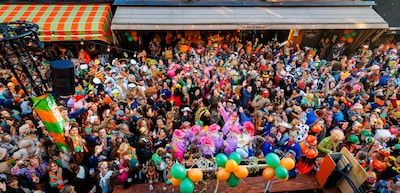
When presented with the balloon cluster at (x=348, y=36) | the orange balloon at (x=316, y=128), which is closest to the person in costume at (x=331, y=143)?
the orange balloon at (x=316, y=128)

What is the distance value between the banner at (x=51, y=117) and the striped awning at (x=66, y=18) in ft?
13.6

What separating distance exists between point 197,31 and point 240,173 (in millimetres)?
7222

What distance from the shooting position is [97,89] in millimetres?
7621

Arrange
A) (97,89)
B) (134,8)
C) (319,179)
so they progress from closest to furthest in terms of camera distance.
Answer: (319,179)
(97,89)
(134,8)

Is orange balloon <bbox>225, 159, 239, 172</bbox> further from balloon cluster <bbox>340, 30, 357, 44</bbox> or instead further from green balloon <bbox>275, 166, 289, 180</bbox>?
balloon cluster <bbox>340, 30, 357, 44</bbox>

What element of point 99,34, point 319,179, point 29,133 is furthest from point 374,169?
point 99,34

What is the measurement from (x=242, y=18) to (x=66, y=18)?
5907mm

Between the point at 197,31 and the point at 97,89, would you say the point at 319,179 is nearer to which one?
the point at 97,89

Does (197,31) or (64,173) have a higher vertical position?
(197,31)

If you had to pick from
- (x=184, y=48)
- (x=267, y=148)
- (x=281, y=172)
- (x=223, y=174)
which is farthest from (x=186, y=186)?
(x=184, y=48)

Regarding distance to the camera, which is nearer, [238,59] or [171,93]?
[171,93]

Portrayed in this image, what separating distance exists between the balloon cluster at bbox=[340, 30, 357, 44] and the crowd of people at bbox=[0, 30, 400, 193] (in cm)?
167

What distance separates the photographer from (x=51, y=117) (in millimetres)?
5734

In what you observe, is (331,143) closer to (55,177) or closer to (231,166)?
(231,166)
